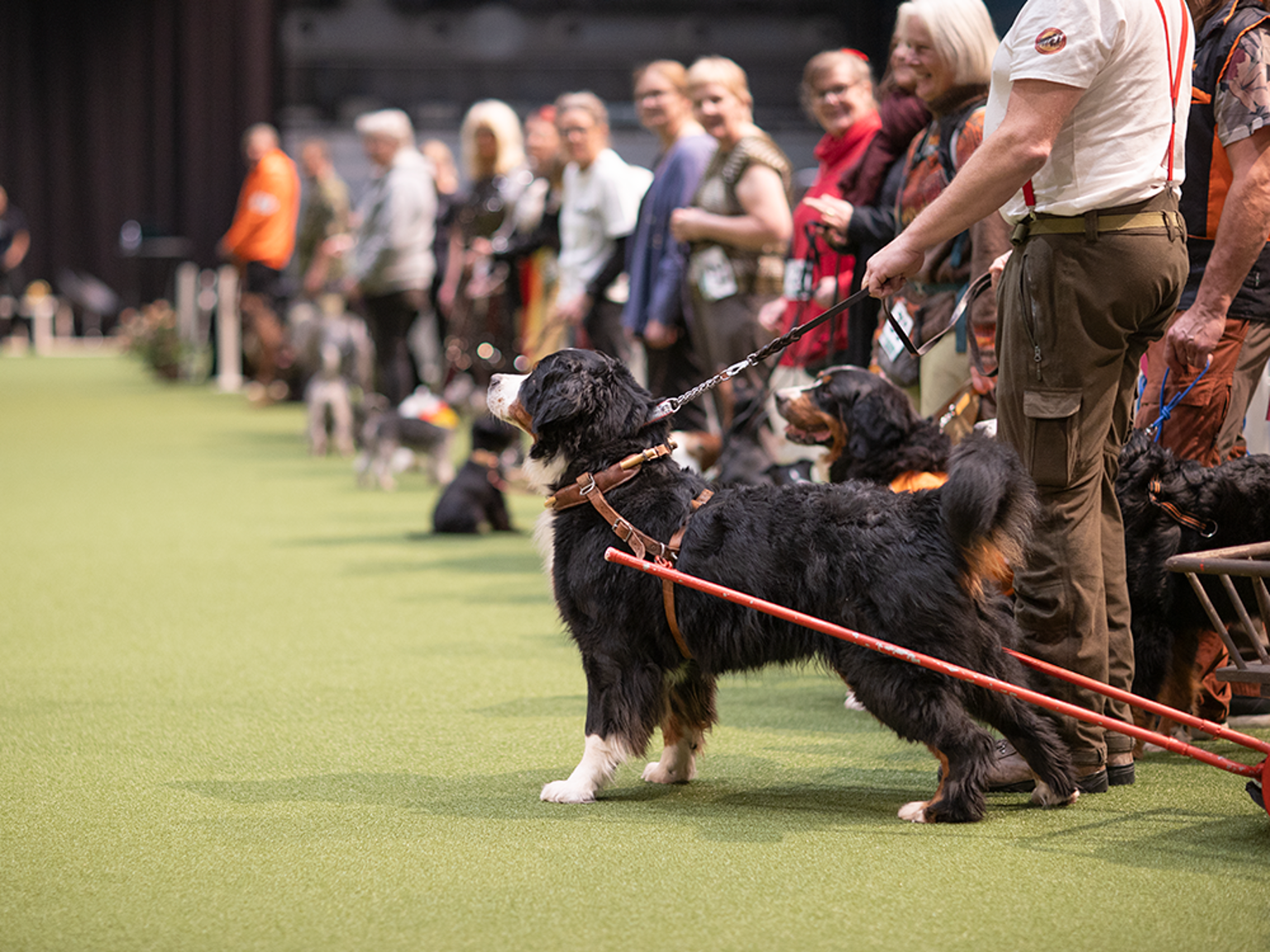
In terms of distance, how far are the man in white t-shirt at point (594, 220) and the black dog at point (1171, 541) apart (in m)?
3.57

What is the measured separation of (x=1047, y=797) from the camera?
265 centimetres

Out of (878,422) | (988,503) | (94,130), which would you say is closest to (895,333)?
(878,422)

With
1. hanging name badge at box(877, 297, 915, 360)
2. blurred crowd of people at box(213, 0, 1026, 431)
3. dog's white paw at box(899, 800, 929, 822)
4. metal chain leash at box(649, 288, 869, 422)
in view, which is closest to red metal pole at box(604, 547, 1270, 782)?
dog's white paw at box(899, 800, 929, 822)

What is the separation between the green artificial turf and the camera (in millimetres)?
2080

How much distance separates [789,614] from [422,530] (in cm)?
451

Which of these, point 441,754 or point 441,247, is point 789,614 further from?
point 441,247

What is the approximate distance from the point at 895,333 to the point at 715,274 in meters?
1.68

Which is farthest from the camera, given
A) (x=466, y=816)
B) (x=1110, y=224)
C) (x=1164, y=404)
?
(x=1164, y=404)

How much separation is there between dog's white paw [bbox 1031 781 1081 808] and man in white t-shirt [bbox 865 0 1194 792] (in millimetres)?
64

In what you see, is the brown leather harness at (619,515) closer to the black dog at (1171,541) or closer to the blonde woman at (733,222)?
the black dog at (1171,541)

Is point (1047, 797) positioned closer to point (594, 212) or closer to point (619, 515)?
point (619, 515)

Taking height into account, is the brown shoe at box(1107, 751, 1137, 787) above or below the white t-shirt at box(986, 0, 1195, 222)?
below

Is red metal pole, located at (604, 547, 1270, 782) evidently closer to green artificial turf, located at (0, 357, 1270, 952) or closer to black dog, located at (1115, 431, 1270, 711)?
green artificial turf, located at (0, 357, 1270, 952)

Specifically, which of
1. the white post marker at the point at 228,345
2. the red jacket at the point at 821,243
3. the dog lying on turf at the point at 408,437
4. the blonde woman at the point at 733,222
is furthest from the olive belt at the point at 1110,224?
the white post marker at the point at 228,345
